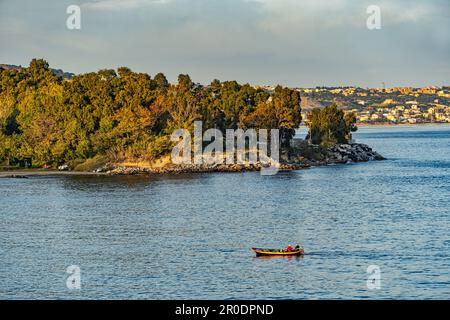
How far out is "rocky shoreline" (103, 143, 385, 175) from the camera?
12644 centimetres

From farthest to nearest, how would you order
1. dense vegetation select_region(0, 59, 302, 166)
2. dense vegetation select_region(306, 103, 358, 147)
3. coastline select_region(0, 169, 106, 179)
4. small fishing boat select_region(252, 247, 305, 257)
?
dense vegetation select_region(306, 103, 358, 147) → dense vegetation select_region(0, 59, 302, 166) → coastline select_region(0, 169, 106, 179) → small fishing boat select_region(252, 247, 305, 257)

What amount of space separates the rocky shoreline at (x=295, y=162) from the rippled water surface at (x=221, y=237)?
17119 millimetres

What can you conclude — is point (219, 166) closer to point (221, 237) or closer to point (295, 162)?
point (295, 162)

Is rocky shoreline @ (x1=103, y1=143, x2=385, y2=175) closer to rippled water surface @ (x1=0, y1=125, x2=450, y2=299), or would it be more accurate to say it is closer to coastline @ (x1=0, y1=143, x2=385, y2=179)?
coastline @ (x1=0, y1=143, x2=385, y2=179)

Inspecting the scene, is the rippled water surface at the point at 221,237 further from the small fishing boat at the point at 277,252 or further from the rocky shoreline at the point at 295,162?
the rocky shoreline at the point at 295,162

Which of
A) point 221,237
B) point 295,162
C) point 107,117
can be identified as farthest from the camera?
point 295,162

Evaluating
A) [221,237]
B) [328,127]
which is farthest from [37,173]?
[221,237]

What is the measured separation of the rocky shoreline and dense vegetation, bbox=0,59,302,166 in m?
3.72

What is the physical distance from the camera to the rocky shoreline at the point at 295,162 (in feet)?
415

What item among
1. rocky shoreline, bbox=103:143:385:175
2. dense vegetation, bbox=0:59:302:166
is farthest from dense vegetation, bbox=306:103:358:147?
dense vegetation, bbox=0:59:302:166

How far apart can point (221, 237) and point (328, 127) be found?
108 meters

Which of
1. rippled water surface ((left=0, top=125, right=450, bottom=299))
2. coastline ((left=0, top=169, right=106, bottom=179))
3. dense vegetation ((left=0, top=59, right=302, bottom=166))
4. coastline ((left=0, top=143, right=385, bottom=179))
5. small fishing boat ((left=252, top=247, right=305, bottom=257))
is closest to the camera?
rippled water surface ((left=0, top=125, right=450, bottom=299))

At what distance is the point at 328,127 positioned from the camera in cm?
16612
